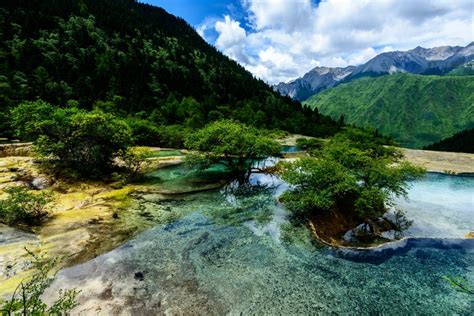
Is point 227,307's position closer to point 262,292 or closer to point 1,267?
point 262,292

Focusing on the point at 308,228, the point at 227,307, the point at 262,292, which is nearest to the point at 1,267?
the point at 227,307

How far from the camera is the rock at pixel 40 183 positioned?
91.3ft

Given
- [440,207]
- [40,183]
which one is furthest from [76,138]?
[440,207]

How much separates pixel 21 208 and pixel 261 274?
18130mm

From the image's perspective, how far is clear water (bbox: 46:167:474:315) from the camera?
13.9 meters

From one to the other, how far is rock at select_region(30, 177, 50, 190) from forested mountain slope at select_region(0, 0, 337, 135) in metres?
28.2

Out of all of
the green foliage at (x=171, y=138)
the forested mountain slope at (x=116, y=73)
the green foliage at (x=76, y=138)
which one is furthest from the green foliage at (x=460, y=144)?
the green foliage at (x=76, y=138)

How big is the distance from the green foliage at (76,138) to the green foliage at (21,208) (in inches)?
423

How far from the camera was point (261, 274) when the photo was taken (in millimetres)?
16500

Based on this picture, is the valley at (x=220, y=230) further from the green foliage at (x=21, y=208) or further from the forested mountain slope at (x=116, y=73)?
the forested mountain slope at (x=116, y=73)

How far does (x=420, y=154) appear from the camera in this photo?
6494cm

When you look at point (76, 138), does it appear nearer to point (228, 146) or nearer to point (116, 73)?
point (228, 146)

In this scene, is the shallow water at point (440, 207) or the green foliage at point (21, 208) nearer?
the green foliage at point (21, 208)

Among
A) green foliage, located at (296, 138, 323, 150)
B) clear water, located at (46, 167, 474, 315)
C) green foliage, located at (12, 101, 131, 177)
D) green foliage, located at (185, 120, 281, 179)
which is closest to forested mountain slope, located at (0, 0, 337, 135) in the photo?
green foliage, located at (12, 101, 131, 177)
